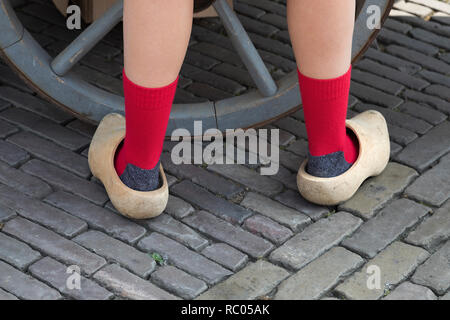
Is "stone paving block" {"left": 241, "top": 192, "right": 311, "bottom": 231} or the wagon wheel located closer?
"stone paving block" {"left": 241, "top": 192, "right": 311, "bottom": 231}

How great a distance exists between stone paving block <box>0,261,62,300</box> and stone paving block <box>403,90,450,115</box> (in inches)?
56.6

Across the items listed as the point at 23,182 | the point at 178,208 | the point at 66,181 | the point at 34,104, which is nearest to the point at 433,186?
the point at 178,208

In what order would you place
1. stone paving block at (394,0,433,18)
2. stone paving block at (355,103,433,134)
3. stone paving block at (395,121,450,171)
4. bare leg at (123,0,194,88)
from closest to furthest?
1. bare leg at (123,0,194,88)
2. stone paving block at (395,121,450,171)
3. stone paving block at (355,103,433,134)
4. stone paving block at (394,0,433,18)

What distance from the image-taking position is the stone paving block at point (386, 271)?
208cm

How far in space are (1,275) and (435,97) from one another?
157 cm

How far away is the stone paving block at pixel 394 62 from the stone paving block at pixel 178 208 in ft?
3.55

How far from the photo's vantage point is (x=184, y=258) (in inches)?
86.2

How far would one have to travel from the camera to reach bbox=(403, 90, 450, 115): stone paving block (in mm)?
2827

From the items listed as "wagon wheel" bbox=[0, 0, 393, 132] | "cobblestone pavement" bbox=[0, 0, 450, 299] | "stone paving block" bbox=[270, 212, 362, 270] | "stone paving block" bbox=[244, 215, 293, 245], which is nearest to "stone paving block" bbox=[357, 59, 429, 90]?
"cobblestone pavement" bbox=[0, 0, 450, 299]

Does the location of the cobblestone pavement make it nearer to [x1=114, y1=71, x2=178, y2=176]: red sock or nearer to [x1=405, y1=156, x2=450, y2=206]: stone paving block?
[x1=405, y1=156, x2=450, y2=206]: stone paving block

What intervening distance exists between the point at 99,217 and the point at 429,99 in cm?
122

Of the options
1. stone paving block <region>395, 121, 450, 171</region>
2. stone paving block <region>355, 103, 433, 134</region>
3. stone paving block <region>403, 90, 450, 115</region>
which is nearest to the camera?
stone paving block <region>395, 121, 450, 171</region>

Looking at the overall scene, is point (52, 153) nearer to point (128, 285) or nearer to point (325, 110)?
point (128, 285)
